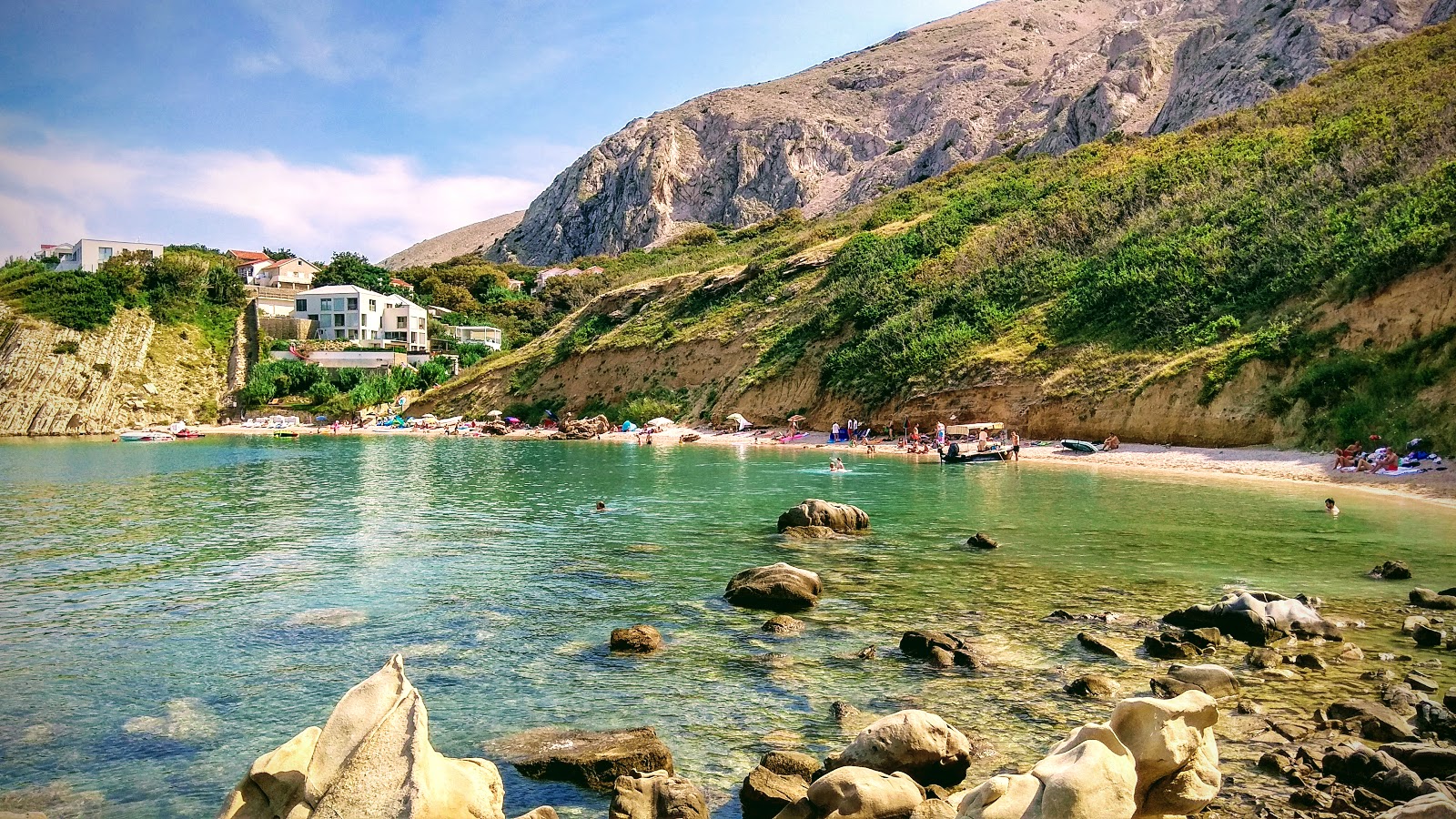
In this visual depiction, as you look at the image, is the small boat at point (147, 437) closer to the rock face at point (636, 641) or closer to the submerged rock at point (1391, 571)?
the rock face at point (636, 641)

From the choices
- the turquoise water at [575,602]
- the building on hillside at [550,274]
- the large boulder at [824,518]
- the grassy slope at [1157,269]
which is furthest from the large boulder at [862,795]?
the building on hillside at [550,274]

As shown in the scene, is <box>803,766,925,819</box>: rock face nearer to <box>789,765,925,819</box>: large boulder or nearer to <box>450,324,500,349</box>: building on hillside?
<box>789,765,925,819</box>: large boulder

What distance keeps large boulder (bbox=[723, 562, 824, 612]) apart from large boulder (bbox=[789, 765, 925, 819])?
26.1 feet

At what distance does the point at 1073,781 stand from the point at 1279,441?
35042mm

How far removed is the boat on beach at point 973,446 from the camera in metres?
41.6

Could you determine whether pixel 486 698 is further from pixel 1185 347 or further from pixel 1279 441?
pixel 1185 347

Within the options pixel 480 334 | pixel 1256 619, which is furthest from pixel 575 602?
pixel 480 334

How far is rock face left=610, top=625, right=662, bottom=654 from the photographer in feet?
43.7

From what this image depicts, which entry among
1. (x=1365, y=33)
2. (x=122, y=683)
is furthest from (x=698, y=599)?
(x=1365, y=33)

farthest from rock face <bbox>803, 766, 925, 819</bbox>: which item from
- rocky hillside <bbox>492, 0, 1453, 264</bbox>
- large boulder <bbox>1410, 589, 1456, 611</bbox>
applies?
rocky hillside <bbox>492, 0, 1453, 264</bbox>

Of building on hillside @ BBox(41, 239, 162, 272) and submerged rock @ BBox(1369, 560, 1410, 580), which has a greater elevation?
building on hillside @ BBox(41, 239, 162, 272)

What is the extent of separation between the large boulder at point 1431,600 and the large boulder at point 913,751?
10825mm

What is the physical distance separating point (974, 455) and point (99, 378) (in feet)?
232

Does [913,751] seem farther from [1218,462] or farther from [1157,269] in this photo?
[1157,269]
